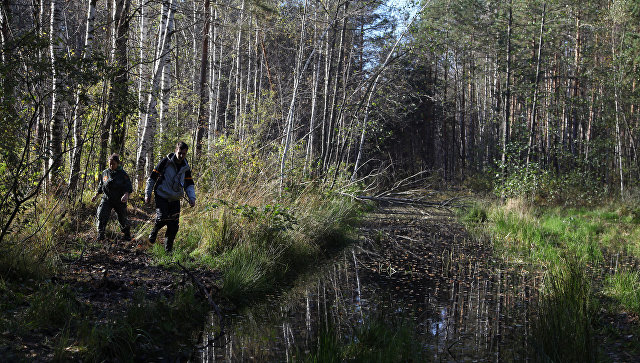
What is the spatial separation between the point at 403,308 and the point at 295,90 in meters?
6.79

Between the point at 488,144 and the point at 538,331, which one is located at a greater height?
the point at 488,144

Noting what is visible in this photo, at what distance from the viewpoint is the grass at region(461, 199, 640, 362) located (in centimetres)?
439

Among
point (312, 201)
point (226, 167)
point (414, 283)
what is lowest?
point (414, 283)

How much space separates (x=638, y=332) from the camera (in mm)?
5020

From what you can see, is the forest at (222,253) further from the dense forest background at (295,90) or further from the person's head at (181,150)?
the person's head at (181,150)

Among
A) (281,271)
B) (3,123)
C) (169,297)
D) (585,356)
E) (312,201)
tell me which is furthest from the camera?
(312,201)

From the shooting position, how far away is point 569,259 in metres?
5.89

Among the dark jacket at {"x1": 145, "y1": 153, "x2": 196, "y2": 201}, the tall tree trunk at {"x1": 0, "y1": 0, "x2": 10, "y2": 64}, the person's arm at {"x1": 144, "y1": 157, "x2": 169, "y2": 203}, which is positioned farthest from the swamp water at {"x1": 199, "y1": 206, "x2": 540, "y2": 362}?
the tall tree trunk at {"x1": 0, "y1": 0, "x2": 10, "y2": 64}

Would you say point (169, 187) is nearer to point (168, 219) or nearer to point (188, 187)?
point (188, 187)

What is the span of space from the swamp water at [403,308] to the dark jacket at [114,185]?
3.37 metres

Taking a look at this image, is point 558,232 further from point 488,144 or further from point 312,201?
point 488,144

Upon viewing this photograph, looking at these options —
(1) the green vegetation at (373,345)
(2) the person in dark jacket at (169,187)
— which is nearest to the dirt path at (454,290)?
(1) the green vegetation at (373,345)

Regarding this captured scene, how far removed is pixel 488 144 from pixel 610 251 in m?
26.2

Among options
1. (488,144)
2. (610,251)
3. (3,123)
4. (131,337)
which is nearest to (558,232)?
(610,251)
